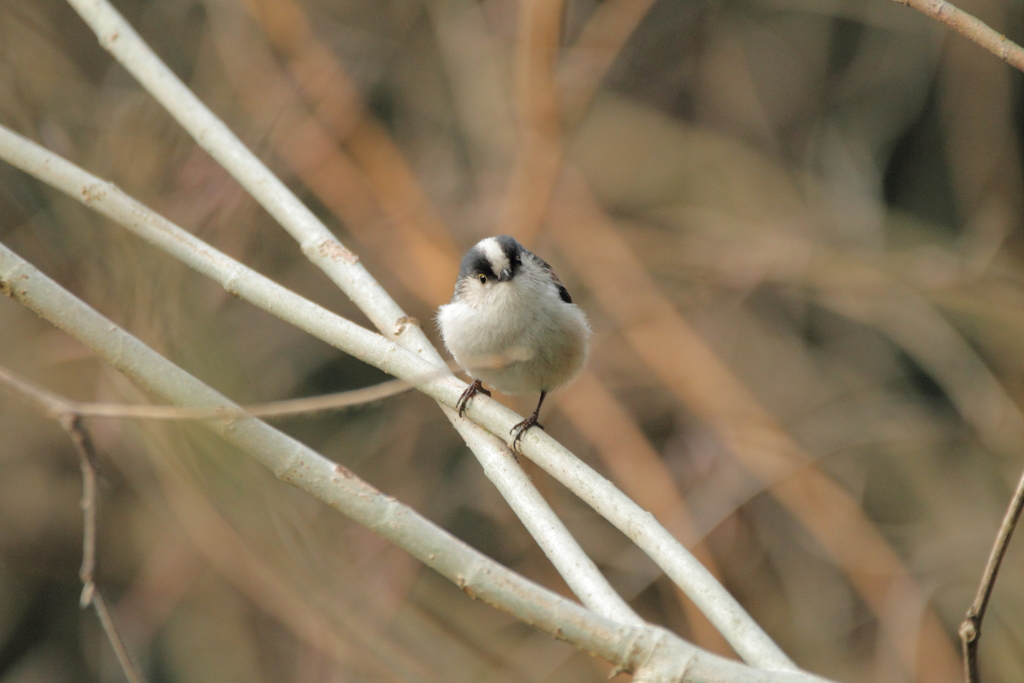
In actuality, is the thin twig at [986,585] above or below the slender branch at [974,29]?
below

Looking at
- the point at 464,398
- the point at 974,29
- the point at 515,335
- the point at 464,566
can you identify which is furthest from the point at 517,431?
the point at 974,29

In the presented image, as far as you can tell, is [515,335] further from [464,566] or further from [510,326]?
[464,566]

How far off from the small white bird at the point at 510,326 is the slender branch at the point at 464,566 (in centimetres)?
130

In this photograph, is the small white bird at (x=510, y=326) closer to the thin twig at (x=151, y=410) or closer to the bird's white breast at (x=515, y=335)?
the bird's white breast at (x=515, y=335)

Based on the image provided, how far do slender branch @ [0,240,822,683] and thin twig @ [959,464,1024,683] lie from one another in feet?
1.02

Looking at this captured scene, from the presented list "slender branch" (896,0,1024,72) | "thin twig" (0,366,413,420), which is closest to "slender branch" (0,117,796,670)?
"thin twig" (0,366,413,420)

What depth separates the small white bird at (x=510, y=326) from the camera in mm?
2650

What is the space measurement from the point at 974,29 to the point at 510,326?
1.56 metres

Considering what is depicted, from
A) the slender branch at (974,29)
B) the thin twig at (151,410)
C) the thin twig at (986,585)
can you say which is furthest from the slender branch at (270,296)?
the slender branch at (974,29)

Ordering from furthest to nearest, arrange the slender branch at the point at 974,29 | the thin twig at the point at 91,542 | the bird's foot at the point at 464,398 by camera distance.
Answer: the bird's foot at the point at 464,398
the slender branch at the point at 974,29
the thin twig at the point at 91,542

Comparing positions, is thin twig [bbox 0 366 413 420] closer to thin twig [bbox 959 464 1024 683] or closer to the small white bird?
thin twig [bbox 959 464 1024 683]

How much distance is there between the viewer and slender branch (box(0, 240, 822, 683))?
3.94 feet

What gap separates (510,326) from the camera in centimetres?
265

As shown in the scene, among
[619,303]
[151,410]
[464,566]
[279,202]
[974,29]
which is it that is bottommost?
[464,566]
